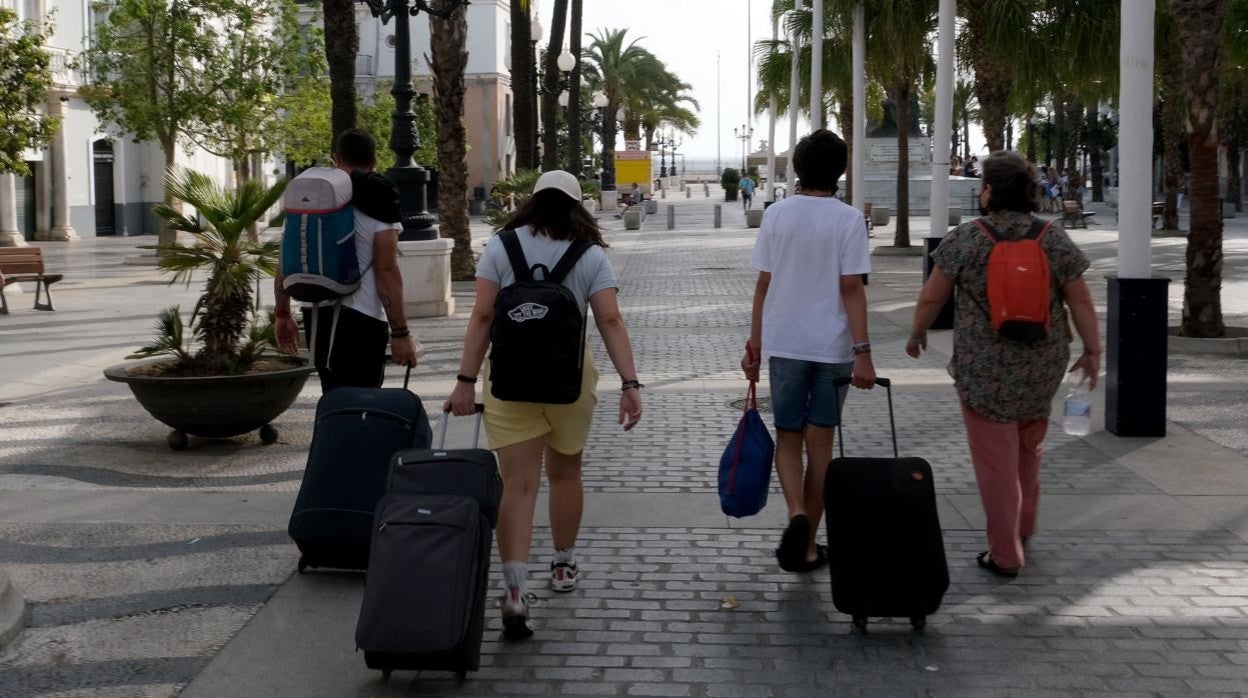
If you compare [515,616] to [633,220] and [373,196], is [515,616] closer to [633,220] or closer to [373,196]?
[373,196]

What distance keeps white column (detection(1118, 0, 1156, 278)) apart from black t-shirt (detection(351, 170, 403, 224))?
4.76 metres

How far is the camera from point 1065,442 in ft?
29.7

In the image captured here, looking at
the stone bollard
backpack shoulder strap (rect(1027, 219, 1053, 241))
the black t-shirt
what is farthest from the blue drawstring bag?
the stone bollard

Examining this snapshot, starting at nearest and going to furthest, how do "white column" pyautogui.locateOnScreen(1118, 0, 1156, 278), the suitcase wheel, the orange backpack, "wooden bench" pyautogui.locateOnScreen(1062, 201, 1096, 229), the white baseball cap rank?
1. the white baseball cap
2. the orange backpack
3. the suitcase wheel
4. "white column" pyautogui.locateOnScreen(1118, 0, 1156, 278)
5. "wooden bench" pyautogui.locateOnScreen(1062, 201, 1096, 229)

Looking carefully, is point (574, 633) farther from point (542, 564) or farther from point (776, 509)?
point (776, 509)

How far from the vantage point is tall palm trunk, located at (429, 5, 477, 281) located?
21.7 meters

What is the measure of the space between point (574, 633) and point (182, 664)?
1359mm

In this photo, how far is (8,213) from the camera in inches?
1448

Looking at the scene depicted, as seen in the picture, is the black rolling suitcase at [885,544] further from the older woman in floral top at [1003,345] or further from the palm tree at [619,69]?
the palm tree at [619,69]

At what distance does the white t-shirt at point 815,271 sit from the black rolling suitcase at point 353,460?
58.9 inches

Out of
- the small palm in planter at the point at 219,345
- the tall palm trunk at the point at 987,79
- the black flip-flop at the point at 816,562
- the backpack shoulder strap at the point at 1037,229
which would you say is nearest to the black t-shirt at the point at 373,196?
the small palm in planter at the point at 219,345

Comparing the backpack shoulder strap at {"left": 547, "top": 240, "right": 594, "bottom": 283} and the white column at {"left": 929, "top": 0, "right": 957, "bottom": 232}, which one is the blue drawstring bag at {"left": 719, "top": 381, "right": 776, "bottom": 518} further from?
the white column at {"left": 929, "top": 0, "right": 957, "bottom": 232}

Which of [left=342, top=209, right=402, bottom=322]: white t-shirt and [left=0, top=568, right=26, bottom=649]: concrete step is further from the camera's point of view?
[left=342, top=209, right=402, bottom=322]: white t-shirt

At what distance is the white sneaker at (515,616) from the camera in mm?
5293
